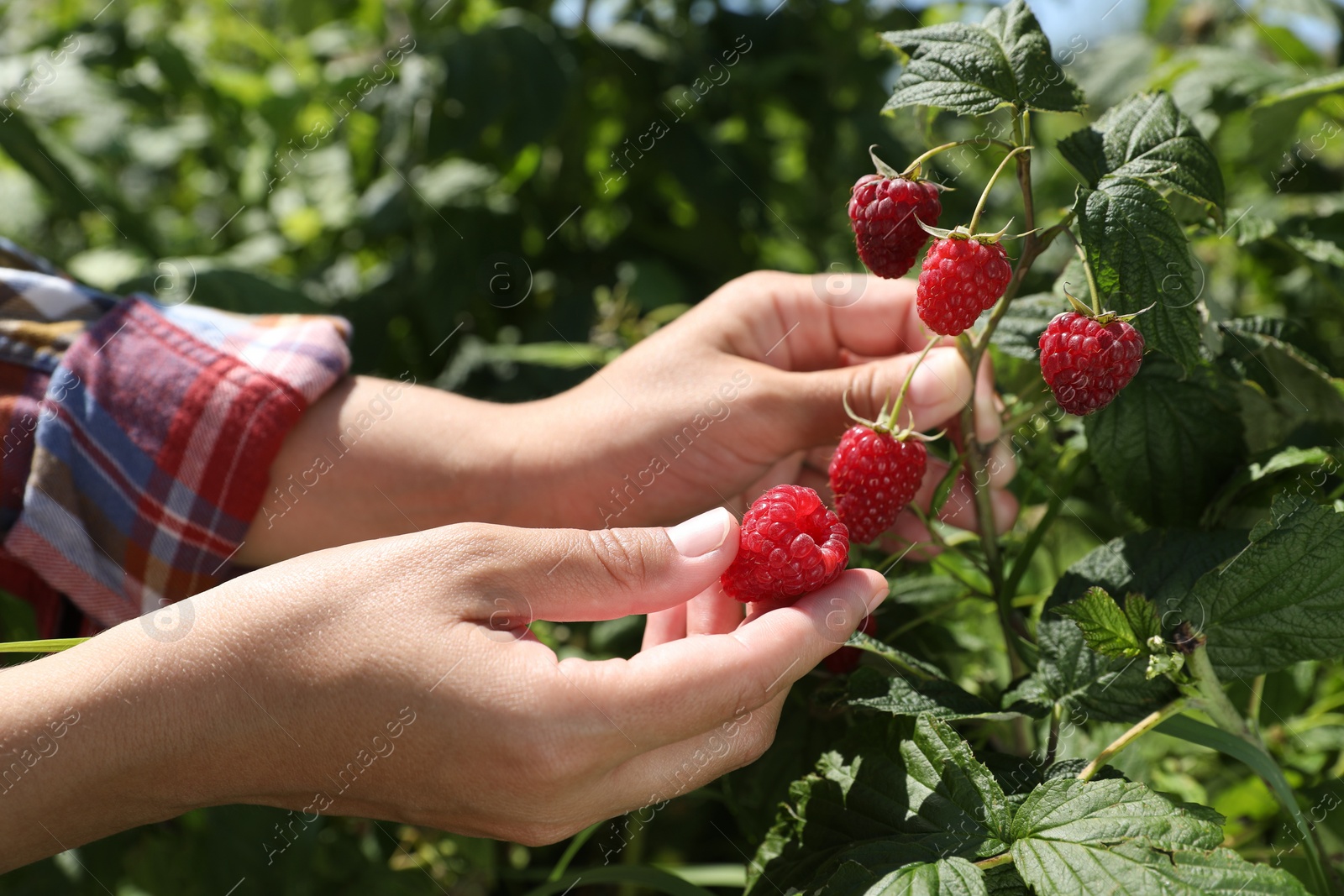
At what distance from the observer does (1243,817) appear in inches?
50.4

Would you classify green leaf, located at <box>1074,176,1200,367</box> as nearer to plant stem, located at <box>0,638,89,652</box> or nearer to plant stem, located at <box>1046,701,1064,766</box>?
plant stem, located at <box>1046,701,1064,766</box>

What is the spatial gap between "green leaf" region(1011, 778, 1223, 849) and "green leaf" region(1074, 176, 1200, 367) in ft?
1.15

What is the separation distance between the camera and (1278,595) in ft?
2.77

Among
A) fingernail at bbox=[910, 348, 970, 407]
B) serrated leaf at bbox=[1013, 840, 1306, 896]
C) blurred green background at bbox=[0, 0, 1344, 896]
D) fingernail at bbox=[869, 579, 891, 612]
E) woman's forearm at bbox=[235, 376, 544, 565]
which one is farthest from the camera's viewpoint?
blurred green background at bbox=[0, 0, 1344, 896]

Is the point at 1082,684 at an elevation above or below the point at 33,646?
below

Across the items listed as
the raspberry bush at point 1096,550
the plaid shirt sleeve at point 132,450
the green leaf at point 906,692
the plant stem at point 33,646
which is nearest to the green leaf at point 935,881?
the raspberry bush at point 1096,550

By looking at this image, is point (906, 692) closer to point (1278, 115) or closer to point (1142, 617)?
point (1142, 617)

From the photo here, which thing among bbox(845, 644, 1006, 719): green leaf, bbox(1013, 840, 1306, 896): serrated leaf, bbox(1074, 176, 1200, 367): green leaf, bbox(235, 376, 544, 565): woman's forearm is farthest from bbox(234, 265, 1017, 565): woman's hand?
bbox(1013, 840, 1306, 896): serrated leaf

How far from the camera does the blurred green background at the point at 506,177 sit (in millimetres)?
1508

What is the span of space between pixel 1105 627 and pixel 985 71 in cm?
49

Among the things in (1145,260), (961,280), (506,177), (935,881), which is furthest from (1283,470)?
(506,177)

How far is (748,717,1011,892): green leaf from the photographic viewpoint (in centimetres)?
79

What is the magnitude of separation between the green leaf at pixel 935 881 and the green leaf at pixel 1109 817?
56mm

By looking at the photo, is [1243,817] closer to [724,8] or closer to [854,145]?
[854,145]
